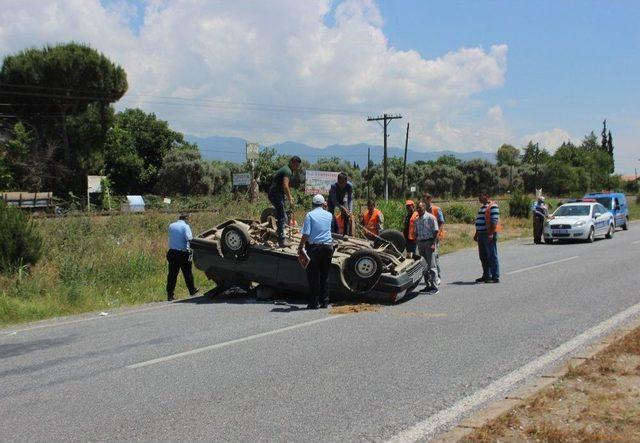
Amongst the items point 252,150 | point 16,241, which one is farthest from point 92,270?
point 252,150

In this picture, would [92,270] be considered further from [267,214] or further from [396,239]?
[396,239]

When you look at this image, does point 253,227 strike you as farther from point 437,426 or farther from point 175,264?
point 437,426

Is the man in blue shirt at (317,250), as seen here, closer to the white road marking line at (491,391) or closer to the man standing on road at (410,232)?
the man standing on road at (410,232)

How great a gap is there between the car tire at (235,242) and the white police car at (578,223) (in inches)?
639

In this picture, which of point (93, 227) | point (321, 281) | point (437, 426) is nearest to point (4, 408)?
point (437, 426)

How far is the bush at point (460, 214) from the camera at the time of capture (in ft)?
127

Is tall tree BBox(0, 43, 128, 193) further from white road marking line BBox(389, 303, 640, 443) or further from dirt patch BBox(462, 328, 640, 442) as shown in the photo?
dirt patch BBox(462, 328, 640, 442)

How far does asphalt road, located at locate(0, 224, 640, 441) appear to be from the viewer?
523 cm

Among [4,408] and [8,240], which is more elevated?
[8,240]

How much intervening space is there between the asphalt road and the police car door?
1427cm

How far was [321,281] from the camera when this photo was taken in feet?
34.1

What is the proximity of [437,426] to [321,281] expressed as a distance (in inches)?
217

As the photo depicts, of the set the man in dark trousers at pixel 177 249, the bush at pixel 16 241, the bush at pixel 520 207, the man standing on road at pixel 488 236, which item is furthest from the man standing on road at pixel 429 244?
the bush at pixel 520 207

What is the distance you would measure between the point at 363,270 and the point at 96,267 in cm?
730
